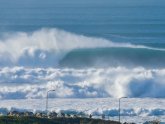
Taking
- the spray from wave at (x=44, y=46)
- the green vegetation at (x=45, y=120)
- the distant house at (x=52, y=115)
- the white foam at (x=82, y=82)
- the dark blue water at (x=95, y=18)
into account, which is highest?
the dark blue water at (x=95, y=18)

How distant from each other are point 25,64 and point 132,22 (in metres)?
21.9

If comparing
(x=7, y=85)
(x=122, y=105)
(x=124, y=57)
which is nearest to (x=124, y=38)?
(x=124, y=57)

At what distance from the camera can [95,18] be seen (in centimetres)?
7969

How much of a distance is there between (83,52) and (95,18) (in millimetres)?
22134

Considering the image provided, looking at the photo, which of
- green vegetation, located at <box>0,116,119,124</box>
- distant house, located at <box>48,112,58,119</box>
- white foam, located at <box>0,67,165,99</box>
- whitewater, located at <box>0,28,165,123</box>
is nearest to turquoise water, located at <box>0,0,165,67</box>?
whitewater, located at <box>0,28,165,123</box>

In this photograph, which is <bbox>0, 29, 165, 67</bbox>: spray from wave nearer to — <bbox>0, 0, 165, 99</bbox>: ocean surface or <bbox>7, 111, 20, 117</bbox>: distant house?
<bbox>0, 0, 165, 99</bbox>: ocean surface

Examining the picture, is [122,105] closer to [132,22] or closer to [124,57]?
[124,57]

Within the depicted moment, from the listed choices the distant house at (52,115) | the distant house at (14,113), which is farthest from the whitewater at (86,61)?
the distant house at (52,115)

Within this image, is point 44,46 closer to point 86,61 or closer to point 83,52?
point 83,52

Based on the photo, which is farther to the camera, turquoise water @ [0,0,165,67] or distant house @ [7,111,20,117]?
turquoise water @ [0,0,165,67]

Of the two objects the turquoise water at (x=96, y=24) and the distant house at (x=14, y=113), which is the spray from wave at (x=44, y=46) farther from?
the distant house at (x=14, y=113)

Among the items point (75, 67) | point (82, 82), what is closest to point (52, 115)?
point (82, 82)

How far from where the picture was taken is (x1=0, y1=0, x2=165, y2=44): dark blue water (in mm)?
66438

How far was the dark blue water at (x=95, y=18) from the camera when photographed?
66438mm
